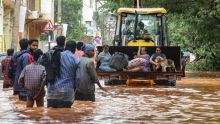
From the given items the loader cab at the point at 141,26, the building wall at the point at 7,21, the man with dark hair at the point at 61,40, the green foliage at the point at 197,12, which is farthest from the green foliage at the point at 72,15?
the man with dark hair at the point at 61,40

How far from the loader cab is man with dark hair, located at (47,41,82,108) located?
13721mm

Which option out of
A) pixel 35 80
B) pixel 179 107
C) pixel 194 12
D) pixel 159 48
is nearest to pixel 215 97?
pixel 179 107

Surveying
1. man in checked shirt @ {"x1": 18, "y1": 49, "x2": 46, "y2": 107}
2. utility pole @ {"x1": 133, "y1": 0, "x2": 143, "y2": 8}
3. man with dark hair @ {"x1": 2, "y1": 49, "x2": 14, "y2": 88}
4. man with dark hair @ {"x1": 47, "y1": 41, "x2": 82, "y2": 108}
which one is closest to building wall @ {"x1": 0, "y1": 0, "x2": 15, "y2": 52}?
utility pole @ {"x1": 133, "y1": 0, "x2": 143, "y2": 8}

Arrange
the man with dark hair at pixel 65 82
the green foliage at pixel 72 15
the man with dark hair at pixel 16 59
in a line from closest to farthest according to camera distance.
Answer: the man with dark hair at pixel 65 82 → the man with dark hair at pixel 16 59 → the green foliage at pixel 72 15

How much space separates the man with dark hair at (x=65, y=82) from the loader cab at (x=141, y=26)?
13721 mm

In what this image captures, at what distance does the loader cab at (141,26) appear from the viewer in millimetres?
25781

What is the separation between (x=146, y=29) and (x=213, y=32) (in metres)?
7.37

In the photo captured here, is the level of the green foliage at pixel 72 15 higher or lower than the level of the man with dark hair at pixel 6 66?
higher

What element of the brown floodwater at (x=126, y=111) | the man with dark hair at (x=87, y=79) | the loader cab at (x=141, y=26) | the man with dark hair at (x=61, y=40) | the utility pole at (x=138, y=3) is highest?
the utility pole at (x=138, y=3)

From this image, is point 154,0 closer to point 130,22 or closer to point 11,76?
point 130,22

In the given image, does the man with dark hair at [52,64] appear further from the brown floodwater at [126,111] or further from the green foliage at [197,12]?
the green foliage at [197,12]

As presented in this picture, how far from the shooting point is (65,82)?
11.9 m

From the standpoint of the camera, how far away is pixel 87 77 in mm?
13102

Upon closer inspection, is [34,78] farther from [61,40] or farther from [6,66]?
[6,66]
